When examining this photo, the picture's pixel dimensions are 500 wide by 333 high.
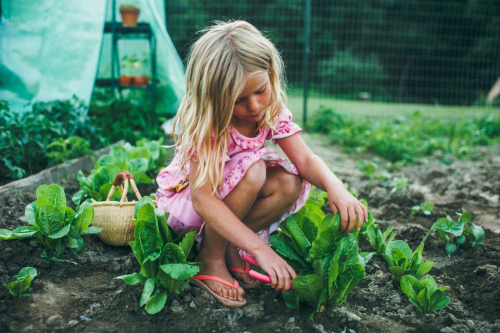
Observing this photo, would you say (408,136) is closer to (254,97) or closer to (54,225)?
(254,97)

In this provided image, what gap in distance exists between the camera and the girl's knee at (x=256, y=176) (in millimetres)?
1652

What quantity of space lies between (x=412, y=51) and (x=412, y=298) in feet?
50.4

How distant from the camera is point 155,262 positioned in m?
1.54

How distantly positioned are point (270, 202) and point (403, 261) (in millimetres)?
599

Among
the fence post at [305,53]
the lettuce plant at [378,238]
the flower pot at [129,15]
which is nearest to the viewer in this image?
the lettuce plant at [378,238]

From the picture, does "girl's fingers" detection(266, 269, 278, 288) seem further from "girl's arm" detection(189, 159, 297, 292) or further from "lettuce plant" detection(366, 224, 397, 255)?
"lettuce plant" detection(366, 224, 397, 255)

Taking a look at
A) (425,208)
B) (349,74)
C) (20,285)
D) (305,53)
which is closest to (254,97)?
(20,285)

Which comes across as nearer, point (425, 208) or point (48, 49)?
point (425, 208)

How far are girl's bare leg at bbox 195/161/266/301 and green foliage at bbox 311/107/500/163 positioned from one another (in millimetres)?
1787

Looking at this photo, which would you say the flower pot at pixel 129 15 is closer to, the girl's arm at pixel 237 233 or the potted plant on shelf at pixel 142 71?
the potted plant on shelf at pixel 142 71

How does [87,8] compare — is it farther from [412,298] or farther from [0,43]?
[412,298]

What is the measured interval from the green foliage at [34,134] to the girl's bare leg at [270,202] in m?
1.47

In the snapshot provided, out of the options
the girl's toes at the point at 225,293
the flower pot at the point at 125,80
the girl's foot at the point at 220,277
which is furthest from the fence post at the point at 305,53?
the girl's toes at the point at 225,293

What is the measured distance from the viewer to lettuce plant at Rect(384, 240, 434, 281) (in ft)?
5.41
